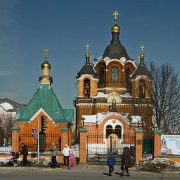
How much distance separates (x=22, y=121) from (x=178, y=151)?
1481 centimetres

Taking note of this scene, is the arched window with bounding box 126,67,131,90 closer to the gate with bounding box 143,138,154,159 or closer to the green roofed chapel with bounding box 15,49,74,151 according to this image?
the green roofed chapel with bounding box 15,49,74,151

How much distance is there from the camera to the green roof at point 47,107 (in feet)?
112

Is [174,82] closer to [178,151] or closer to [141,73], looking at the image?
[141,73]

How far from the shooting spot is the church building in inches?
1598

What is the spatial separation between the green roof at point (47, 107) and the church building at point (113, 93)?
650 cm

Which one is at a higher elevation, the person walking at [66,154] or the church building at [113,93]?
the church building at [113,93]

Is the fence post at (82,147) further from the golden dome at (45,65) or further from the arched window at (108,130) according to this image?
the arched window at (108,130)

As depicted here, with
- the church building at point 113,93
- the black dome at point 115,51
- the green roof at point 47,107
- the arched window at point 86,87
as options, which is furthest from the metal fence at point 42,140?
the black dome at point 115,51

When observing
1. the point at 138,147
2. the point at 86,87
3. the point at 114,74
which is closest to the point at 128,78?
the point at 114,74

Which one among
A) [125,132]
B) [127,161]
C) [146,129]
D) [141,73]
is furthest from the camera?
[141,73]

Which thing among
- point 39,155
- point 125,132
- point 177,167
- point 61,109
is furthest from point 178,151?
point 125,132

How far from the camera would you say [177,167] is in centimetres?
2184

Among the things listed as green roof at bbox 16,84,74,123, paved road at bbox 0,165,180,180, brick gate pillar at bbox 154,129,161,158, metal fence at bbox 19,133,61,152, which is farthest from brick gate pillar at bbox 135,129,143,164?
green roof at bbox 16,84,74,123

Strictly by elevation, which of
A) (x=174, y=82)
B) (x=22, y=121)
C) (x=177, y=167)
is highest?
(x=174, y=82)
